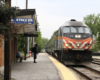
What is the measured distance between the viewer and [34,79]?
6992 mm

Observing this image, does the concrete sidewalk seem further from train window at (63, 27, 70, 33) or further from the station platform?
train window at (63, 27, 70, 33)

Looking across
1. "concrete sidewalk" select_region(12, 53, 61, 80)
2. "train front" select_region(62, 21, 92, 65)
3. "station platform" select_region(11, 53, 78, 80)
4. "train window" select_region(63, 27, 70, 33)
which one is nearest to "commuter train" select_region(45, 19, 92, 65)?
"train front" select_region(62, 21, 92, 65)

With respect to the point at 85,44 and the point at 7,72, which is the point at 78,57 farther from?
the point at 7,72

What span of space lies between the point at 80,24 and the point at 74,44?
7.26ft

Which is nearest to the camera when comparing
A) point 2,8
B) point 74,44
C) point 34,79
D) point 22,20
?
point 2,8

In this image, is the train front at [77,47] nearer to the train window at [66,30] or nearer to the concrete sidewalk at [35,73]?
the train window at [66,30]

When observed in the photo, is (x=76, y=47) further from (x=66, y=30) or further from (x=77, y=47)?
(x=66, y=30)

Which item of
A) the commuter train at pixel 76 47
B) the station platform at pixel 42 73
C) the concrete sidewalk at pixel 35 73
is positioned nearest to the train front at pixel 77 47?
the commuter train at pixel 76 47

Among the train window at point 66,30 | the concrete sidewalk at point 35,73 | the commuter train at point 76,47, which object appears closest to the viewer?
the concrete sidewalk at point 35,73

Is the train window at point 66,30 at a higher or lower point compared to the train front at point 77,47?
higher

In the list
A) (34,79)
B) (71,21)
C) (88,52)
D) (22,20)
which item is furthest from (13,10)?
(71,21)

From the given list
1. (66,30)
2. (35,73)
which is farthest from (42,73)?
(66,30)

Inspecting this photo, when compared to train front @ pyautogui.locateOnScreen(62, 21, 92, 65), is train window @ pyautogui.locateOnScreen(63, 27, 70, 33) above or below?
above

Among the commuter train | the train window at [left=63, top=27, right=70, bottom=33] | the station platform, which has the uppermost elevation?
the train window at [left=63, top=27, right=70, bottom=33]
